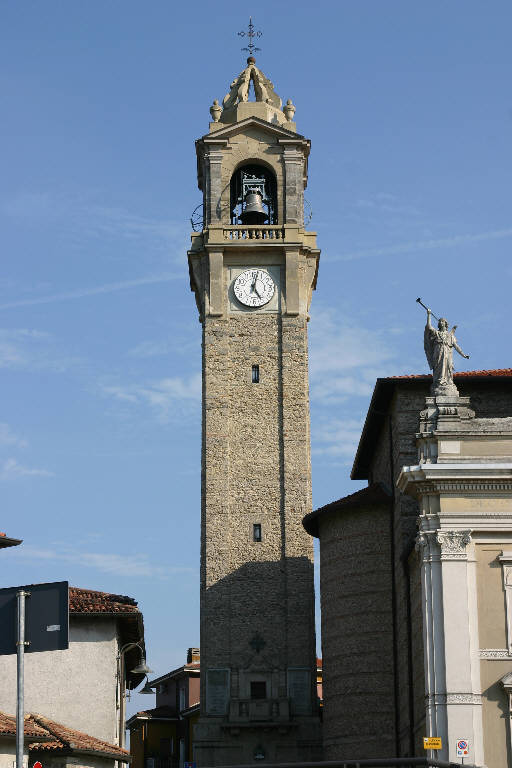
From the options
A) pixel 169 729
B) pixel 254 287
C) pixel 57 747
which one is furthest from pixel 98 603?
pixel 169 729

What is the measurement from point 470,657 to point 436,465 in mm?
4661

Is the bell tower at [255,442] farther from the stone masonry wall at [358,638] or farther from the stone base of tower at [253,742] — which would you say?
the stone masonry wall at [358,638]

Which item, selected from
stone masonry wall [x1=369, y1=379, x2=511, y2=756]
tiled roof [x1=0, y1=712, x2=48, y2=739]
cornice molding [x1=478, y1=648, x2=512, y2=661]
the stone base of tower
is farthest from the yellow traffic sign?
the stone base of tower

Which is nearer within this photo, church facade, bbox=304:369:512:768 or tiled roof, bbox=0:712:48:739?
tiled roof, bbox=0:712:48:739

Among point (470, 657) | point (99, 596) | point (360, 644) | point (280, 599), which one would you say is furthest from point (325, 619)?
point (470, 657)

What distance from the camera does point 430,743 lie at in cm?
3045

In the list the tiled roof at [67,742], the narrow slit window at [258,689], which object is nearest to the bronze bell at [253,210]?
the narrow slit window at [258,689]

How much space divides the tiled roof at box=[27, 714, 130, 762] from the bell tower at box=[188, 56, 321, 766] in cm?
1282

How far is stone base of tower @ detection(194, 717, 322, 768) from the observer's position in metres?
46.4

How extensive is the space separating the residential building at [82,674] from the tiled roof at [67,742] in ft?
2.59

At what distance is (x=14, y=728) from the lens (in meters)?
25.9

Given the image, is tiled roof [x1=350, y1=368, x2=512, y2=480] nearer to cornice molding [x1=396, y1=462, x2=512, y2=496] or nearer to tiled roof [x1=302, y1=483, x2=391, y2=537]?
tiled roof [x1=302, y1=483, x2=391, y2=537]

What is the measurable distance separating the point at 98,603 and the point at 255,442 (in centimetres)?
1472

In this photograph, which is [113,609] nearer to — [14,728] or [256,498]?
[14,728]
